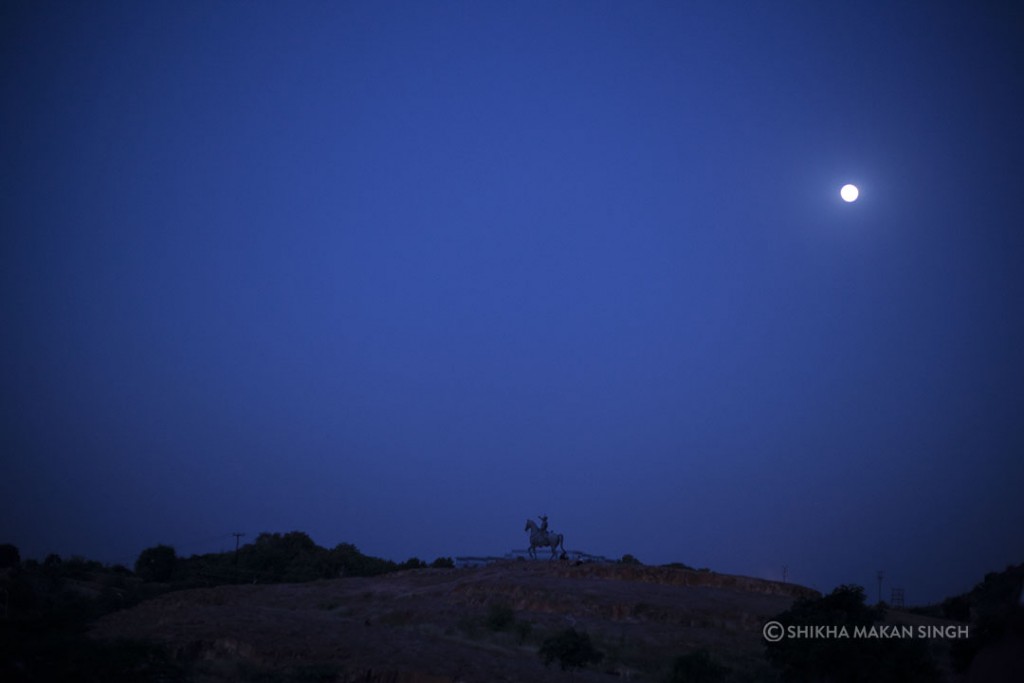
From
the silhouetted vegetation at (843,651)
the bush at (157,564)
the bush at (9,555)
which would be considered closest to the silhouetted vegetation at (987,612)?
the silhouetted vegetation at (843,651)

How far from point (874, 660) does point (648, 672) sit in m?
8.35

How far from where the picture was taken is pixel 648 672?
81.8ft

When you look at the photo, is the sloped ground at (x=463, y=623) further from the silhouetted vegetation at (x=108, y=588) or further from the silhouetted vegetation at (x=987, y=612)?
the silhouetted vegetation at (x=987, y=612)

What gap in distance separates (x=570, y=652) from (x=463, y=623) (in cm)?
927

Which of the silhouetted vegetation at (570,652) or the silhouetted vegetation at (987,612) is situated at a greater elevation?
the silhouetted vegetation at (987,612)

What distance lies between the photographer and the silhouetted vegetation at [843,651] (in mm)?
18719

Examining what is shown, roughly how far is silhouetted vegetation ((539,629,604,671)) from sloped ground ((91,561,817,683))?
0.46 m

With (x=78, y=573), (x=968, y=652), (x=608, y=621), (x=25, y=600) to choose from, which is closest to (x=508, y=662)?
(x=608, y=621)

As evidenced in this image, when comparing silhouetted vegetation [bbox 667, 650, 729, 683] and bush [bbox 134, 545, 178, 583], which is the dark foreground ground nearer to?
silhouetted vegetation [bbox 667, 650, 729, 683]

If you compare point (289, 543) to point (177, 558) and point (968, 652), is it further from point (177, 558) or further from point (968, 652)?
point (968, 652)

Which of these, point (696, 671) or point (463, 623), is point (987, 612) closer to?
point (696, 671)

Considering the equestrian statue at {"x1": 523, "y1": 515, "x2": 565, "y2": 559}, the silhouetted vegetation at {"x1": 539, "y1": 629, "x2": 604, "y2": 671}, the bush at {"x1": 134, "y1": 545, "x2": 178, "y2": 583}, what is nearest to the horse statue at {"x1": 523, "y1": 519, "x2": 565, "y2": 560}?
the equestrian statue at {"x1": 523, "y1": 515, "x2": 565, "y2": 559}

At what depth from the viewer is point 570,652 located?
→ 79.8 ft

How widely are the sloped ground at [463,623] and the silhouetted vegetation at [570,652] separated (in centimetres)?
46
